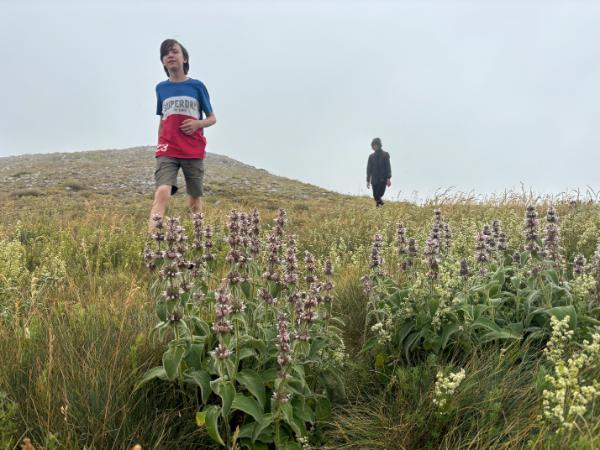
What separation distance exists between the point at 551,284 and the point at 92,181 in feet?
95.4

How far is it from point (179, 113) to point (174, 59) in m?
0.79

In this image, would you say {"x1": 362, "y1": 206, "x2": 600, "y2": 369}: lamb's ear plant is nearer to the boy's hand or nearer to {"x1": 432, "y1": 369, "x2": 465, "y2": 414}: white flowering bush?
Answer: {"x1": 432, "y1": 369, "x2": 465, "y2": 414}: white flowering bush

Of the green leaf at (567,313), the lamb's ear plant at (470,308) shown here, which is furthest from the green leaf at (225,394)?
the green leaf at (567,313)

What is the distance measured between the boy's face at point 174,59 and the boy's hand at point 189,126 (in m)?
0.86

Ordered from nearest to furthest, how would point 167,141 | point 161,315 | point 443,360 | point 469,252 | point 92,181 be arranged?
point 161,315 → point 443,360 → point 469,252 → point 167,141 → point 92,181

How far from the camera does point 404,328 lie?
3137 millimetres

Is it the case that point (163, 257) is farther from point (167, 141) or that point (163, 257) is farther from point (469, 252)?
point (167, 141)

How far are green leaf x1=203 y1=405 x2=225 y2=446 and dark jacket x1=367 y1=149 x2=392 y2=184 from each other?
48.0 feet

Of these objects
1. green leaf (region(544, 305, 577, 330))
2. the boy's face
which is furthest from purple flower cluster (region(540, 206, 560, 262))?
the boy's face

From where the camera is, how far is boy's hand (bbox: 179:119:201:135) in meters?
6.66

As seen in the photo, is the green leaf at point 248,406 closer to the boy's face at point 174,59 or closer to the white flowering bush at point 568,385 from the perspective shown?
the white flowering bush at point 568,385

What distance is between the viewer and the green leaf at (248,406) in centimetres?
217

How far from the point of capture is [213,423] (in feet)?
6.79

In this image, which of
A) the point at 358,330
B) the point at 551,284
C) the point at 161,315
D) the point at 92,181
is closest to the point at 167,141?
the point at 358,330
